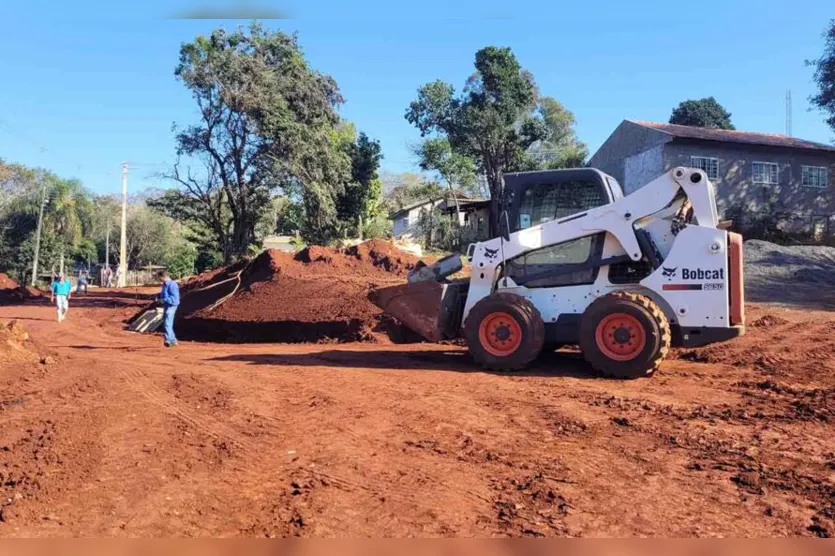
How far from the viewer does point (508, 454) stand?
18.2 ft

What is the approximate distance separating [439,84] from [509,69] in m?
4.12

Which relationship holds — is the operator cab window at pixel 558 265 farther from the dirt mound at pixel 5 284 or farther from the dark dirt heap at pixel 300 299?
the dirt mound at pixel 5 284

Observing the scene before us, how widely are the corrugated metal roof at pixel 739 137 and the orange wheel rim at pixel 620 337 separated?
28.5 m

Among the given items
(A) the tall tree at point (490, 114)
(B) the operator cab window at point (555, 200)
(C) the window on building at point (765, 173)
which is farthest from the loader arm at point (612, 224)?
(C) the window on building at point (765, 173)

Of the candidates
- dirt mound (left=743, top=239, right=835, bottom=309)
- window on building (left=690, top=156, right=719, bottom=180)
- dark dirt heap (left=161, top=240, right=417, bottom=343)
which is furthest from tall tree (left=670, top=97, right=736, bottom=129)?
dark dirt heap (left=161, top=240, right=417, bottom=343)

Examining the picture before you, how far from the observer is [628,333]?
873 centimetres

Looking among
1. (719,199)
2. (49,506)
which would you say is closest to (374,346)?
(49,506)

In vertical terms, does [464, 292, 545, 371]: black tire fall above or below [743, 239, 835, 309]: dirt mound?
below

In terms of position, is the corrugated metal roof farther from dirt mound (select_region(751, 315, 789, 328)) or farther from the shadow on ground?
the shadow on ground

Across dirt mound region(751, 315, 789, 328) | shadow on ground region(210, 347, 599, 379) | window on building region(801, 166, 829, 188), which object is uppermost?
window on building region(801, 166, 829, 188)

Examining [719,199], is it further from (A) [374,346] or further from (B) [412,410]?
(B) [412,410]

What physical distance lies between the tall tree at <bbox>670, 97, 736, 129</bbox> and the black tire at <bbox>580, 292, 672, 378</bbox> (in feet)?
165

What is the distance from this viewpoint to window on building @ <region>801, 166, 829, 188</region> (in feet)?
122

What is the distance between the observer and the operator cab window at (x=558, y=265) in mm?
9492
